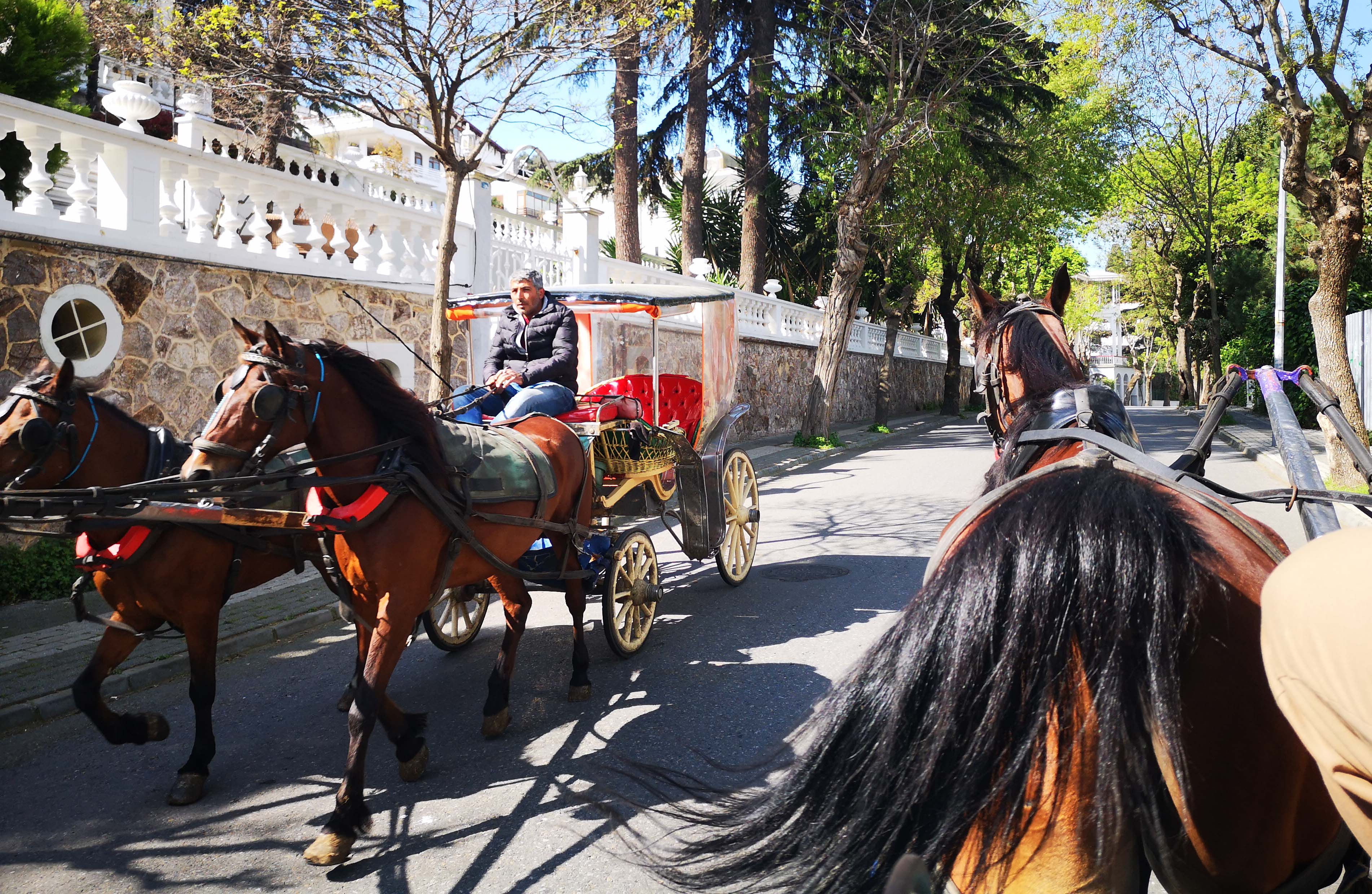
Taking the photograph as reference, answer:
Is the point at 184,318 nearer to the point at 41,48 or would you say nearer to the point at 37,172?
the point at 37,172

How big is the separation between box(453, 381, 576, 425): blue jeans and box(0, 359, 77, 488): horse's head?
2057 mm

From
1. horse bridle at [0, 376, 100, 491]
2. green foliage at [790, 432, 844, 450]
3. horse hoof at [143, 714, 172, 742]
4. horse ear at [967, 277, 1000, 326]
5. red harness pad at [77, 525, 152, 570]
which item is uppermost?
horse ear at [967, 277, 1000, 326]

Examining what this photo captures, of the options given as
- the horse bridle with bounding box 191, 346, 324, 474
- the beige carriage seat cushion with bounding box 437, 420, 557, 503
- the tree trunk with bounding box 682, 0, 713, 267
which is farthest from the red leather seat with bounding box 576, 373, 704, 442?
the tree trunk with bounding box 682, 0, 713, 267

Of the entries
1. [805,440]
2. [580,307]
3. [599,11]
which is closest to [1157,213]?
[805,440]

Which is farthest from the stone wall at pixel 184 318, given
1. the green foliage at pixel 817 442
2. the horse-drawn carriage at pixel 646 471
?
the green foliage at pixel 817 442

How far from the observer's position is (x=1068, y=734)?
1545mm

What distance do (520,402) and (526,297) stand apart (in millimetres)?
880

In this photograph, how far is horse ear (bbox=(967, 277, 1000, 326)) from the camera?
3781 mm

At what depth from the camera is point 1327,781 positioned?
4.53ft

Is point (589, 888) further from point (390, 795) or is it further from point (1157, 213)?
point (1157, 213)

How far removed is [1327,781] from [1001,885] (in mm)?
508

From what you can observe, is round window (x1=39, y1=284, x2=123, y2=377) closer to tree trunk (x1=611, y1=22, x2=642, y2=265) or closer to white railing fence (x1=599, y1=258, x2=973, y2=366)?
white railing fence (x1=599, y1=258, x2=973, y2=366)

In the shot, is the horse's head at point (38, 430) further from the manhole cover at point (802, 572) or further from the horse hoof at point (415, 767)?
the manhole cover at point (802, 572)

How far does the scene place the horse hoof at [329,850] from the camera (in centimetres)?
334
